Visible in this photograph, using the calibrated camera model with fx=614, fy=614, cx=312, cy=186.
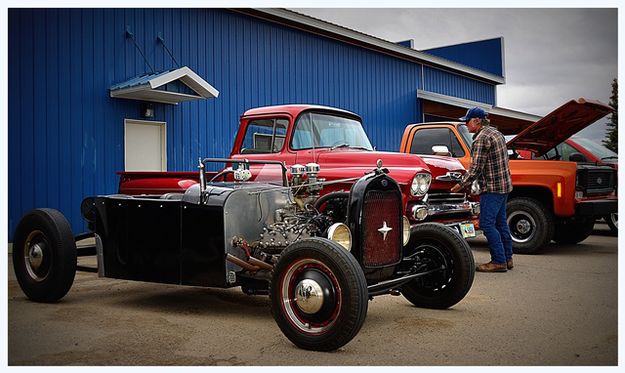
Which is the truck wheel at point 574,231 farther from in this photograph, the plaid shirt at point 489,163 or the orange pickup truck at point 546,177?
the plaid shirt at point 489,163

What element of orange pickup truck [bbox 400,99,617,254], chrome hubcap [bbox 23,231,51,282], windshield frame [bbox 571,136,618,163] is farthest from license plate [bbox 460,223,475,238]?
chrome hubcap [bbox 23,231,51,282]

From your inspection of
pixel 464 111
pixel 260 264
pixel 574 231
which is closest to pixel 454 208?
pixel 260 264

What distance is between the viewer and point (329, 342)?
384cm

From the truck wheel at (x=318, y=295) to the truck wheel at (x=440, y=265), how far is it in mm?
1356

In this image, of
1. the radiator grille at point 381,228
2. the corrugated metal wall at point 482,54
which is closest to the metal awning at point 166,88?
the radiator grille at point 381,228

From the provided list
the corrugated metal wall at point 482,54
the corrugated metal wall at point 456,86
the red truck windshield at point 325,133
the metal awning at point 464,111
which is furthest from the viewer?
the corrugated metal wall at point 482,54

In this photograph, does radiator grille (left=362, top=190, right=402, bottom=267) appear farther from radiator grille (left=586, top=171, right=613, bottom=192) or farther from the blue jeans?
radiator grille (left=586, top=171, right=613, bottom=192)

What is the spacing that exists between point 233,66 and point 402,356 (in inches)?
378

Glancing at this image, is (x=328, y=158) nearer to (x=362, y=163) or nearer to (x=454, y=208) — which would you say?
(x=362, y=163)

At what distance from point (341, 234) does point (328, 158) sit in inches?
116

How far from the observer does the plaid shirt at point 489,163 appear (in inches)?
273

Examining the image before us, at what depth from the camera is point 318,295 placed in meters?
3.93

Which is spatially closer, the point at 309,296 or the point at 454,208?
the point at 309,296

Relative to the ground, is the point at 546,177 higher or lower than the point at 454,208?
higher
